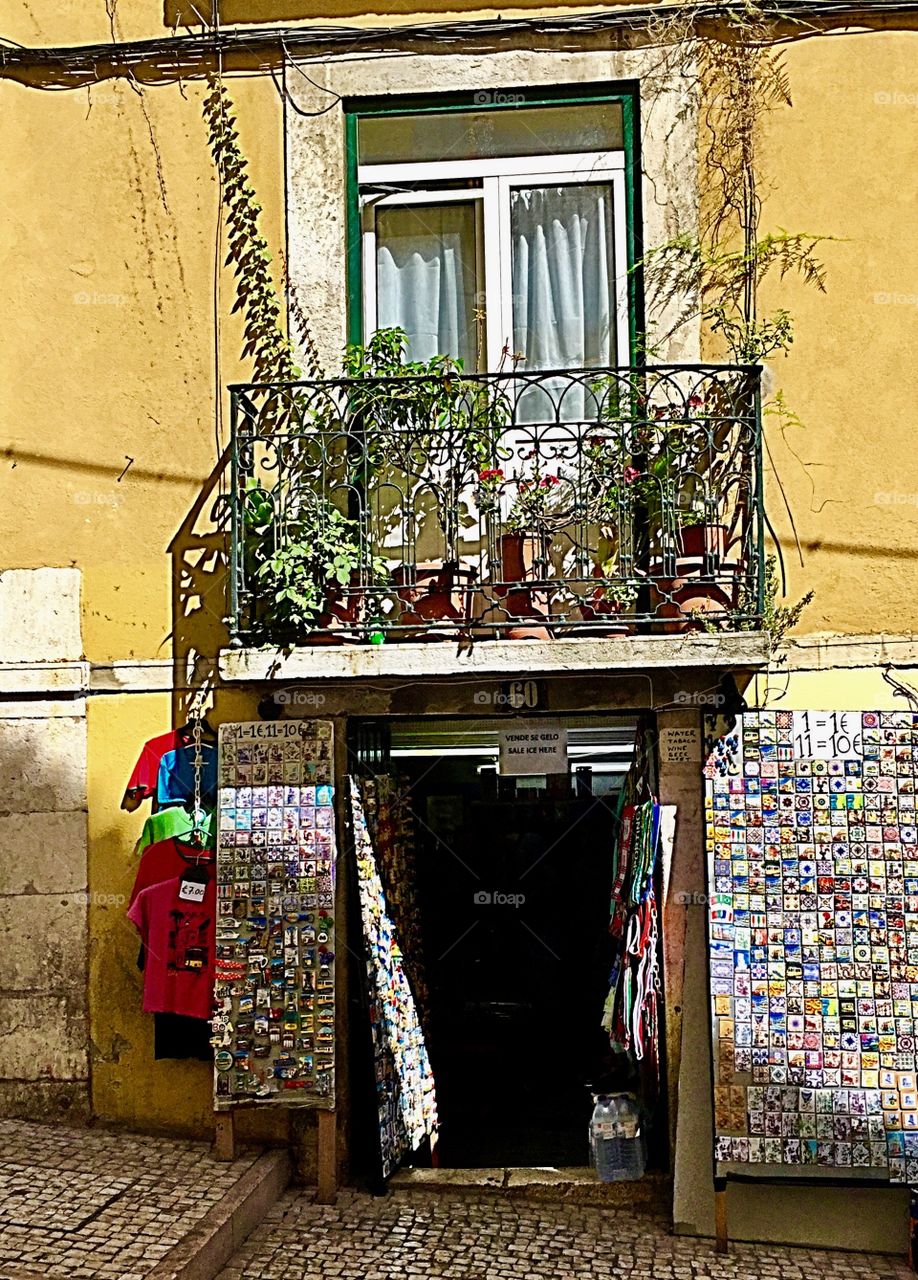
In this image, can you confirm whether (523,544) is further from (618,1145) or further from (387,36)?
(618,1145)

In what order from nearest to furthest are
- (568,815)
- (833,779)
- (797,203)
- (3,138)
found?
(833,779)
(797,203)
(3,138)
(568,815)

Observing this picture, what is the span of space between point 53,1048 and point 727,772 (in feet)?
12.5

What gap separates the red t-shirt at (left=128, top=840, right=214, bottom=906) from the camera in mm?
6422

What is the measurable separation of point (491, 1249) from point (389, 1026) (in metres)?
1.15

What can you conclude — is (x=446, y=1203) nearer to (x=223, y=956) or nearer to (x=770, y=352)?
(x=223, y=956)

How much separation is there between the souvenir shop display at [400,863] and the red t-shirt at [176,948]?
967mm

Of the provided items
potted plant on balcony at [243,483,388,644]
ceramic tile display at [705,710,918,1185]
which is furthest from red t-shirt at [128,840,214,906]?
ceramic tile display at [705,710,918,1185]

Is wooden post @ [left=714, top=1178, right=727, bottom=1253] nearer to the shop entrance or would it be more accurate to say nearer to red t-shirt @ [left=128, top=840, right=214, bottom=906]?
the shop entrance

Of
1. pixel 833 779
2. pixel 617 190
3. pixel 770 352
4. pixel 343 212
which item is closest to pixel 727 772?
pixel 833 779

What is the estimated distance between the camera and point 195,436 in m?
6.71

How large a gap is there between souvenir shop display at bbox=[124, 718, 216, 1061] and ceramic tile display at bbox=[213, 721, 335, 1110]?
0.53 feet

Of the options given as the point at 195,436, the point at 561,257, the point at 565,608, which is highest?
the point at 561,257

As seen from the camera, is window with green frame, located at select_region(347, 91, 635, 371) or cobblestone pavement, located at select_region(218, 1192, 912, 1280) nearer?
cobblestone pavement, located at select_region(218, 1192, 912, 1280)

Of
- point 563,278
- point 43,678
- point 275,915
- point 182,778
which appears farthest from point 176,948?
point 563,278
